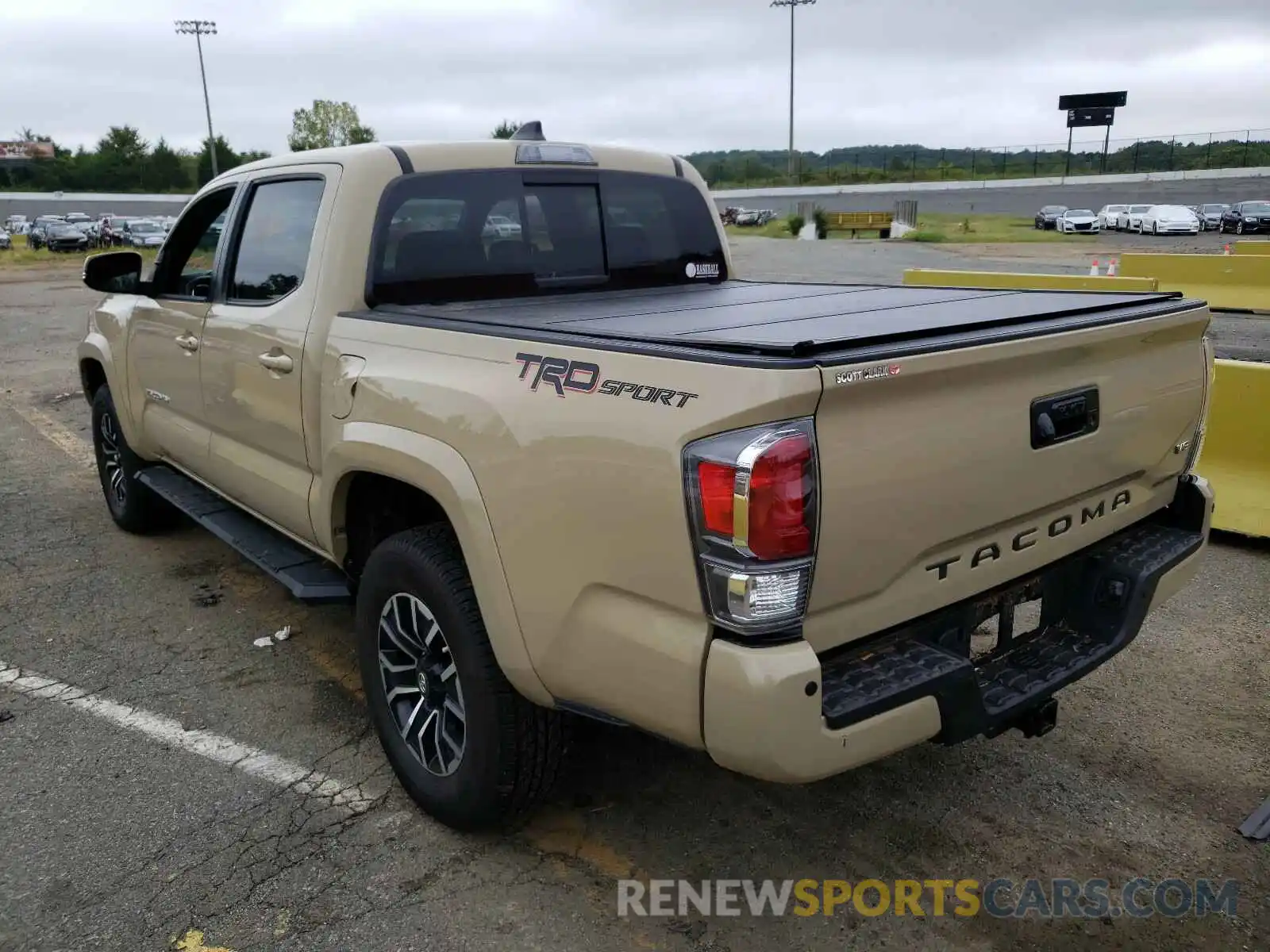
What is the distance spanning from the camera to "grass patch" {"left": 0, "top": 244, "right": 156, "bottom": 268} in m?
35.5

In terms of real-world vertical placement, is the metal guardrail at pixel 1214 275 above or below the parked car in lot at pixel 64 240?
below

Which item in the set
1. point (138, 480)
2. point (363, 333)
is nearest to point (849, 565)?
point (363, 333)

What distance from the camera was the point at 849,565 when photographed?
7.18 ft

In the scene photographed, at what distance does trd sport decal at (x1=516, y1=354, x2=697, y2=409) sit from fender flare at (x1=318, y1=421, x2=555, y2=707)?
332 mm

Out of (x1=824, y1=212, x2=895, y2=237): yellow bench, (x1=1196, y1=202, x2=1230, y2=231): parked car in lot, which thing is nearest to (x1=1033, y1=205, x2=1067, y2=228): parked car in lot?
(x1=1196, y1=202, x2=1230, y2=231): parked car in lot

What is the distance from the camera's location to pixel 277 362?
358 centimetres

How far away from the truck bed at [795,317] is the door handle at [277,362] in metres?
0.42

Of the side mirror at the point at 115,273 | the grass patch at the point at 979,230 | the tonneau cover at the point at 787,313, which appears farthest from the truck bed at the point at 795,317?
the grass patch at the point at 979,230

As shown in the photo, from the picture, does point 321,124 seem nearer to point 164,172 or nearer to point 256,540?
point 164,172

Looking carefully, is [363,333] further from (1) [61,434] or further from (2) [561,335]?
(1) [61,434]

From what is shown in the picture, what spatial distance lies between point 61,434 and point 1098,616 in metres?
8.66

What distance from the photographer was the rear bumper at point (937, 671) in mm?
2082

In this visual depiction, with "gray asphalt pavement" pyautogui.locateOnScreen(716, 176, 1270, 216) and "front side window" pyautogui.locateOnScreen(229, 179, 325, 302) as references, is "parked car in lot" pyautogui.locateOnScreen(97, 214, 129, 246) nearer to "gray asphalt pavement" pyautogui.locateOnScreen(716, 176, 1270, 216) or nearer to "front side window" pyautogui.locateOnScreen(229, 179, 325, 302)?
"gray asphalt pavement" pyautogui.locateOnScreen(716, 176, 1270, 216)

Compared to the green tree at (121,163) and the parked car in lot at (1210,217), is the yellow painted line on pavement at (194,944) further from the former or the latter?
the green tree at (121,163)
